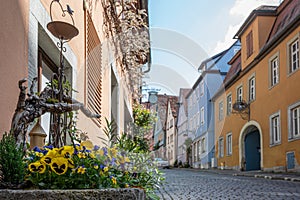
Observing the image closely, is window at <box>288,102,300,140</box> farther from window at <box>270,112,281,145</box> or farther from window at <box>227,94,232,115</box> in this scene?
window at <box>227,94,232,115</box>

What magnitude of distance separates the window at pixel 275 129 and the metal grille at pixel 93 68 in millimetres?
10401

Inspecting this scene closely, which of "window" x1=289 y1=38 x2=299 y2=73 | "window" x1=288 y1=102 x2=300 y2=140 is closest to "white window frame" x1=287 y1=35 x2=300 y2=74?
"window" x1=289 y1=38 x2=299 y2=73

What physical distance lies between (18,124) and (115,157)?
69 centimetres

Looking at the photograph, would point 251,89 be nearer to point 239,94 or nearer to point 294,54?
point 239,94

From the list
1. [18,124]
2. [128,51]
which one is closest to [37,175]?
[18,124]

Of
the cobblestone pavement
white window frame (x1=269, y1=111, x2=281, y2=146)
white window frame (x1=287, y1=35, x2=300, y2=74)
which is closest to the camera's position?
the cobblestone pavement

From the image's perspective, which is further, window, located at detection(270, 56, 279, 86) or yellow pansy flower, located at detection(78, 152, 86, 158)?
window, located at detection(270, 56, 279, 86)

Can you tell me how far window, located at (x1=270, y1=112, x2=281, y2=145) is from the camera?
15.2 m

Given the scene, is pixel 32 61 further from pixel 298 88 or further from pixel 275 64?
pixel 275 64

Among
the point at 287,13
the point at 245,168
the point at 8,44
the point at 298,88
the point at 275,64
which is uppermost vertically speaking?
the point at 287,13

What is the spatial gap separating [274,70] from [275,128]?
7.33 feet

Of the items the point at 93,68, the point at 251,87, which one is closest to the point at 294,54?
the point at 251,87

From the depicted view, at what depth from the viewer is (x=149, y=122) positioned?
1298cm

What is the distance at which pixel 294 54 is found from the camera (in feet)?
44.3
